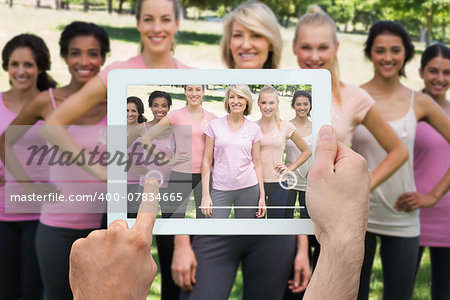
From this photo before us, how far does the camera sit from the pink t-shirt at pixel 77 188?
1852mm

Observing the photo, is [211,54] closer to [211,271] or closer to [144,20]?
[144,20]

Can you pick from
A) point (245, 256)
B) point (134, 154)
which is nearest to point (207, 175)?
point (134, 154)

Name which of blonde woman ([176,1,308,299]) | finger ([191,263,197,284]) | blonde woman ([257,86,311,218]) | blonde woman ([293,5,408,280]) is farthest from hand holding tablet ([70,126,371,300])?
blonde woman ([293,5,408,280])

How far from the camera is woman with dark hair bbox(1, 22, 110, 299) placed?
189 centimetres

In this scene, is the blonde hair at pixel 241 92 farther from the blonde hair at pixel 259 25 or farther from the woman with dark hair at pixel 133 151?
the blonde hair at pixel 259 25

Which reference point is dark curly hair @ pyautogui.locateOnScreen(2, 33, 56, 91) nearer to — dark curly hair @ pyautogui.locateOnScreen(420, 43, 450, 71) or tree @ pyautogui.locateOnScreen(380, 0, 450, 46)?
dark curly hair @ pyautogui.locateOnScreen(420, 43, 450, 71)

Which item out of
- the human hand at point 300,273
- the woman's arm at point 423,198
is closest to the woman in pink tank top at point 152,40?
the human hand at point 300,273

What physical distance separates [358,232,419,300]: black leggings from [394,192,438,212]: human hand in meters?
0.13

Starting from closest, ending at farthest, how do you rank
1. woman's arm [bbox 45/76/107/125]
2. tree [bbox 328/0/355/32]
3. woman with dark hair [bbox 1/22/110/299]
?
woman's arm [bbox 45/76/107/125], woman with dark hair [bbox 1/22/110/299], tree [bbox 328/0/355/32]

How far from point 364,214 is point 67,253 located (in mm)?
1397

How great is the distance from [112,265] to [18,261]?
151 centimetres

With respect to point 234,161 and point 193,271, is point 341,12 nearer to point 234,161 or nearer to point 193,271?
point 193,271

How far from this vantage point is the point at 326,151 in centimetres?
95

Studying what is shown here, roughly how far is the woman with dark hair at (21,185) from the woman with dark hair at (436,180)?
5.44 feet
